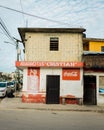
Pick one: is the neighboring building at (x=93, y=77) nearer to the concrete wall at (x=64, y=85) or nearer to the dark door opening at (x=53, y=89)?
the concrete wall at (x=64, y=85)

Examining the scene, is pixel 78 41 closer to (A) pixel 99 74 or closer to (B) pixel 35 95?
(A) pixel 99 74

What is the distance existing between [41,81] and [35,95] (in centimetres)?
126

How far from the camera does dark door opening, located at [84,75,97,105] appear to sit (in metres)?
21.5

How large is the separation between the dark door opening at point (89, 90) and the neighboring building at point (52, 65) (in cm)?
92

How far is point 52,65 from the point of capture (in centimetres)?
2078

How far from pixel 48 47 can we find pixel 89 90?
5.10 metres

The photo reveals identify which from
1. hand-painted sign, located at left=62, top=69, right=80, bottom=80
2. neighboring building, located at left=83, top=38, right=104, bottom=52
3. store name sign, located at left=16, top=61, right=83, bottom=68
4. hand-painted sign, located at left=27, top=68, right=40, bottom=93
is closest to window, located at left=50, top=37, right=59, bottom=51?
store name sign, located at left=16, top=61, right=83, bottom=68

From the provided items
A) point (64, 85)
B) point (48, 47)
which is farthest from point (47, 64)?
point (64, 85)

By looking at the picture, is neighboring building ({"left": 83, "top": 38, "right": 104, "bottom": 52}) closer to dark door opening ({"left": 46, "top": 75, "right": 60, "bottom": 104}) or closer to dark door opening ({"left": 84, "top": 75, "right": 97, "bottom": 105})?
dark door opening ({"left": 84, "top": 75, "right": 97, "bottom": 105})

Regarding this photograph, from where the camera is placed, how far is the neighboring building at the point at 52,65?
20969mm

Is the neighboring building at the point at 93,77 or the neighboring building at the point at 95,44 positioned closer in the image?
the neighboring building at the point at 93,77

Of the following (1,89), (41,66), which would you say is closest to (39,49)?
(41,66)

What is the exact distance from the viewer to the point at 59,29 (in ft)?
69.9

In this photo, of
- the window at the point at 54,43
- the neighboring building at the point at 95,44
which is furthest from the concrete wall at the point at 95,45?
the window at the point at 54,43
